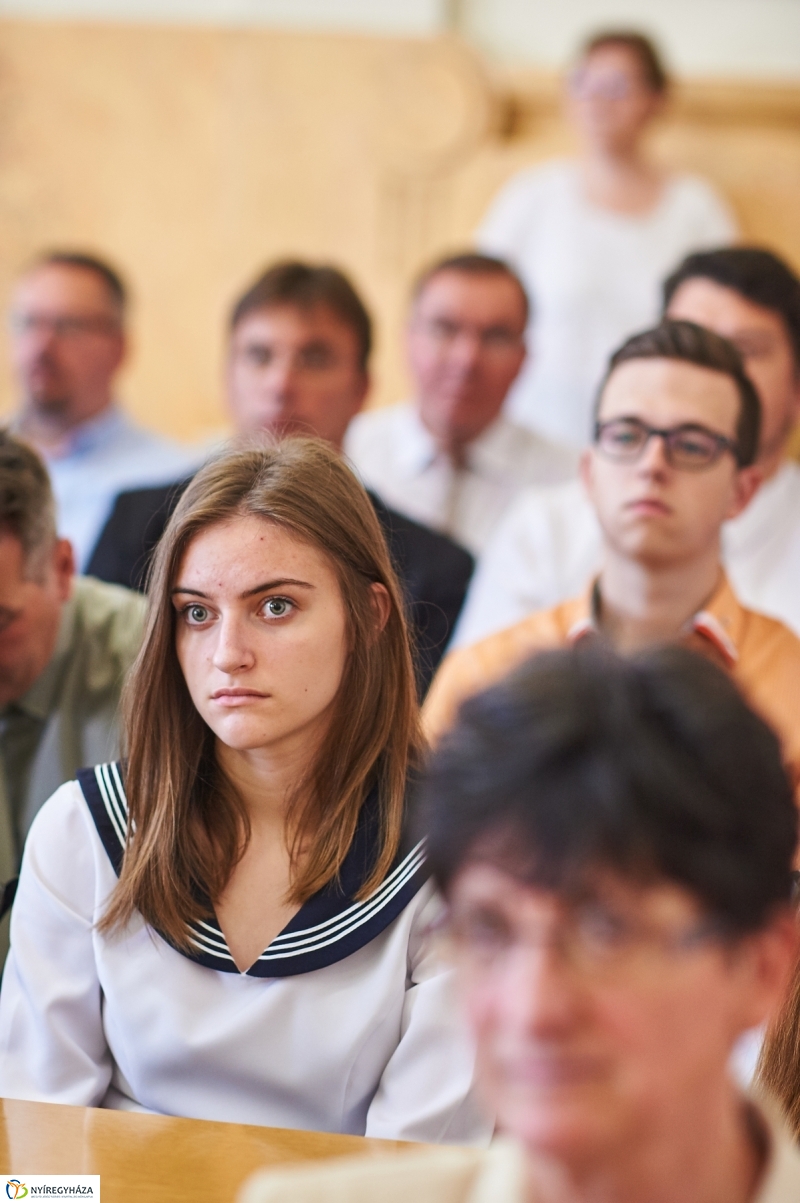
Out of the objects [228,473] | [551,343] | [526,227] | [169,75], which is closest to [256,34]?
[169,75]

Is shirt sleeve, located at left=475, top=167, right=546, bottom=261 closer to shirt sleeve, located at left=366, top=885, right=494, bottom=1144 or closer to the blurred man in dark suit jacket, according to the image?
the blurred man in dark suit jacket

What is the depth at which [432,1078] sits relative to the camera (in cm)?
126

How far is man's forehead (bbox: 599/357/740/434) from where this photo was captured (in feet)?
6.55

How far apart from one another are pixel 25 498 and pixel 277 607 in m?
0.55

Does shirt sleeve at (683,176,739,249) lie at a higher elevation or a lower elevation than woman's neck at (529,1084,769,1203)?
higher

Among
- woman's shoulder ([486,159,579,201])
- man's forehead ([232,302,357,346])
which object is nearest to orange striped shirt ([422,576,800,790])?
man's forehead ([232,302,357,346])

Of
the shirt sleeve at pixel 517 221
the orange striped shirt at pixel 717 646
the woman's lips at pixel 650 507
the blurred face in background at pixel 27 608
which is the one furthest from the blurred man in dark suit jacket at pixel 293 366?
the shirt sleeve at pixel 517 221

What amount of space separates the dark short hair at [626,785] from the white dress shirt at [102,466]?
283cm

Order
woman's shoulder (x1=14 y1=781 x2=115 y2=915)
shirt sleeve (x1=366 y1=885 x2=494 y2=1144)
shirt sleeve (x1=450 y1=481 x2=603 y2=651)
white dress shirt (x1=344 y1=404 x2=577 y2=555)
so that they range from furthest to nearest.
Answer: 1. white dress shirt (x1=344 y1=404 x2=577 y2=555)
2. shirt sleeve (x1=450 y1=481 x2=603 y2=651)
3. woman's shoulder (x1=14 y1=781 x2=115 y2=915)
4. shirt sleeve (x1=366 y1=885 x2=494 y2=1144)

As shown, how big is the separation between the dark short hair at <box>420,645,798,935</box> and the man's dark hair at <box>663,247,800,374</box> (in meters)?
2.05

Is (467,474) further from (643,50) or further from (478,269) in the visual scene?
(643,50)

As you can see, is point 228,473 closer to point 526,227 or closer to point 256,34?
point 526,227

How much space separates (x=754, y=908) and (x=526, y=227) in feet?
13.4

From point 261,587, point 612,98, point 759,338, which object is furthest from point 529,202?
point 261,587
